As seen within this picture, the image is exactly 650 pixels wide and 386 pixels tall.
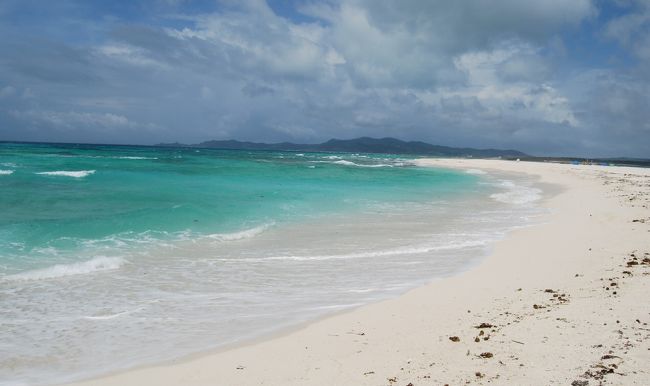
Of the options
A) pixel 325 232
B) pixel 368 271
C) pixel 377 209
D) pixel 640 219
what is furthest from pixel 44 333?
pixel 640 219

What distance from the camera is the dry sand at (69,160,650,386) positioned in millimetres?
4094

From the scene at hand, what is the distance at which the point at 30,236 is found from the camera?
11.2 meters

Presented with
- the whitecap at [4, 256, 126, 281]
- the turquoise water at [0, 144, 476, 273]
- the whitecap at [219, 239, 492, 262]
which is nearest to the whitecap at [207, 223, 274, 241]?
the turquoise water at [0, 144, 476, 273]

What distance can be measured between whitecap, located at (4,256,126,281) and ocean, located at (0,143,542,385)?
0.11ft

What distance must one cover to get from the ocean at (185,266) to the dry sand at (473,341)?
70 cm

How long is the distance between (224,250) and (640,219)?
13576mm

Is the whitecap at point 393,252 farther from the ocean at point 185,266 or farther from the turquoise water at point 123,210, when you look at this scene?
the turquoise water at point 123,210

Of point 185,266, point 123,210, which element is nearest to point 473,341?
point 185,266

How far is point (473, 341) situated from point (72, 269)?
809 cm

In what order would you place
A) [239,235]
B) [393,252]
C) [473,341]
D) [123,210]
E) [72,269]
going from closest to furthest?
[473,341] → [72,269] → [393,252] → [239,235] → [123,210]

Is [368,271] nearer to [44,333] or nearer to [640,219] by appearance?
[44,333]

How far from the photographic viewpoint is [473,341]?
4.90m

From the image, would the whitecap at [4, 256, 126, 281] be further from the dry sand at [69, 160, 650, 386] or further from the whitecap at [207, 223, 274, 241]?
the dry sand at [69, 160, 650, 386]

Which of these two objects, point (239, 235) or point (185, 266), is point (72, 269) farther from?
point (239, 235)
